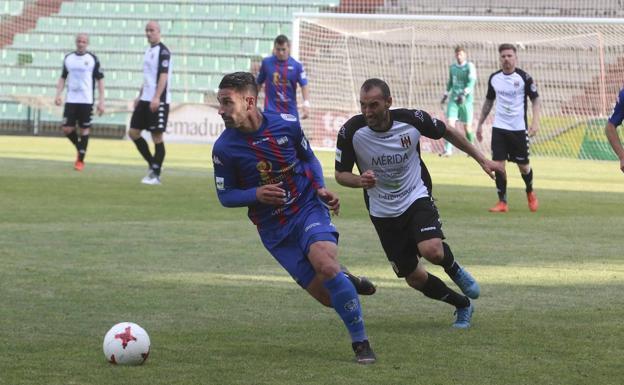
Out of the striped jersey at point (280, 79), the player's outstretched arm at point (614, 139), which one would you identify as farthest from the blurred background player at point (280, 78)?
the player's outstretched arm at point (614, 139)

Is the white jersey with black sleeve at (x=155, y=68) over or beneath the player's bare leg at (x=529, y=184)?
over

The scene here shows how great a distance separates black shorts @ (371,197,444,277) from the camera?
24.8ft

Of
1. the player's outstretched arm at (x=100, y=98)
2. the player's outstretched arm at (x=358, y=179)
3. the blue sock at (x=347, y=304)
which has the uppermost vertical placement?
the player's outstretched arm at (x=358, y=179)

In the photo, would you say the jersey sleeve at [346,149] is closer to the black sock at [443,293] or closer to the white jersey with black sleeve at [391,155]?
the white jersey with black sleeve at [391,155]

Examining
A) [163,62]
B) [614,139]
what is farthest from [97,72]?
[614,139]

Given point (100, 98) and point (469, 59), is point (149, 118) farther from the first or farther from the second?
point (469, 59)

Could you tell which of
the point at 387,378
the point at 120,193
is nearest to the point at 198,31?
the point at 120,193

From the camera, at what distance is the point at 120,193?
16578mm

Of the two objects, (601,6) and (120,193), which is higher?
(601,6)

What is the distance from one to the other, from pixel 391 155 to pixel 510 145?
28.1 feet

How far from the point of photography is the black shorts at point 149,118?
59.4 ft

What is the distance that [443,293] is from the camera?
7.64m

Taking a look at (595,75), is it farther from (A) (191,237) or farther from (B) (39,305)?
(B) (39,305)

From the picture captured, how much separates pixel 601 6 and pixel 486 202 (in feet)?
52.4
